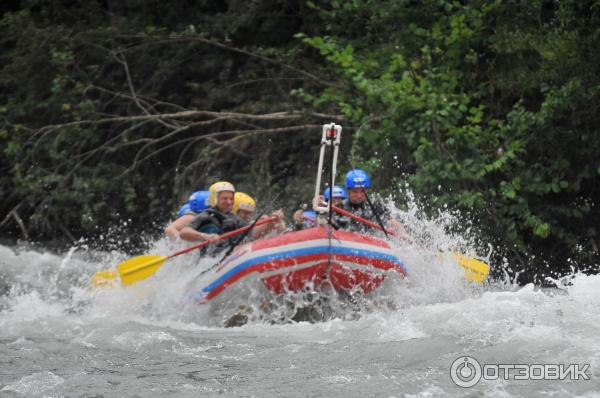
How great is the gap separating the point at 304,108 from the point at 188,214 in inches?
123

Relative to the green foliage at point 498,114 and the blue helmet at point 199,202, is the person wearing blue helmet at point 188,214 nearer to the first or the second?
the blue helmet at point 199,202

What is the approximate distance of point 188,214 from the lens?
944cm

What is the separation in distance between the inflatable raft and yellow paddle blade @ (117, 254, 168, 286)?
1029 mm

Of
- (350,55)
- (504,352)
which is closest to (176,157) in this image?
(350,55)

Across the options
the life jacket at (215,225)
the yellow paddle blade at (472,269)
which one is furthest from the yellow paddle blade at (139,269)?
the yellow paddle blade at (472,269)

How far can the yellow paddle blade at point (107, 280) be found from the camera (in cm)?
883

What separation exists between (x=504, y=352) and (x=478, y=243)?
4365 mm

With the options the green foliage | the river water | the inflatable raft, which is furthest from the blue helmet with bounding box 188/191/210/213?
the inflatable raft

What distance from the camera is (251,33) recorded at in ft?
44.0

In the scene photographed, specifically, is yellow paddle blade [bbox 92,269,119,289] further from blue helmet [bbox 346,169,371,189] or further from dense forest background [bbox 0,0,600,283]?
dense forest background [bbox 0,0,600,283]

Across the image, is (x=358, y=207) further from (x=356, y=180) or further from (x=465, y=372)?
(x=465, y=372)

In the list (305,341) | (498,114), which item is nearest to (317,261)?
(305,341)

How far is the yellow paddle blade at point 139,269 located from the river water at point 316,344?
25cm

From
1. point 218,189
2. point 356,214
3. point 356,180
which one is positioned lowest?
point 356,214
